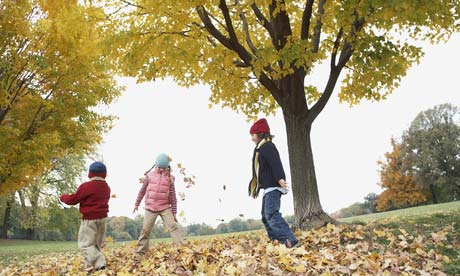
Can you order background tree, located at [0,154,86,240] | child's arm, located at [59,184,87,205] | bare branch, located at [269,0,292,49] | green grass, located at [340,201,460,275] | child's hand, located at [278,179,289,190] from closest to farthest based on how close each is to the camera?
green grass, located at [340,201,460,275], child's hand, located at [278,179,289,190], child's arm, located at [59,184,87,205], bare branch, located at [269,0,292,49], background tree, located at [0,154,86,240]

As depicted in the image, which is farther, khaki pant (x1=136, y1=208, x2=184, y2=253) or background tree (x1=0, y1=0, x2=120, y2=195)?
background tree (x1=0, y1=0, x2=120, y2=195)

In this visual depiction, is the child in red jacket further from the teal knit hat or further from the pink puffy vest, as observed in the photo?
the teal knit hat

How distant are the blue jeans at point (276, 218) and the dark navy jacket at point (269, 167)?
0.17 metres

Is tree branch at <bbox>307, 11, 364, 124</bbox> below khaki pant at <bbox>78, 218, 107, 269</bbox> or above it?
above

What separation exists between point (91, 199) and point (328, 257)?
398 centimetres

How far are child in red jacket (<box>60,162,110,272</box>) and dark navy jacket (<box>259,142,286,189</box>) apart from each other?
2.73 meters

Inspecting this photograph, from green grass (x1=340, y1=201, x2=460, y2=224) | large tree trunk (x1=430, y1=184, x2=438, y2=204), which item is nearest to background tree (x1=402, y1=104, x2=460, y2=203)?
large tree trunk (x1=430, y1=184, x2=438, y2=204)

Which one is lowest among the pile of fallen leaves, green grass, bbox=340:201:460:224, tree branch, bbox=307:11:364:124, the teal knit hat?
the pile of fallen leaves

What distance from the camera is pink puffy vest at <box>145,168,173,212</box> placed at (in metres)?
8.41

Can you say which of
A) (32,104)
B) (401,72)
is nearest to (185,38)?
(401,72)

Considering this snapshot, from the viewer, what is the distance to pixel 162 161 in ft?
27.7

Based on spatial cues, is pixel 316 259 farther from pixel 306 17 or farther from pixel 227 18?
pixel 306 17

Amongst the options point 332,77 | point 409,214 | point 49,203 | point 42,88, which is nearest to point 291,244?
point 332,77

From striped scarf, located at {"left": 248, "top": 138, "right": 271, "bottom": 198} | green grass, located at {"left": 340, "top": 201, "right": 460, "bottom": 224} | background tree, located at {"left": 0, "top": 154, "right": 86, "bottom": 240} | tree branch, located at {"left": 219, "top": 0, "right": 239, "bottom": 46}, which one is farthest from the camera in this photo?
background tree, located at {"left": 0, "top": 154, "right": 86, "bottom": 240}
